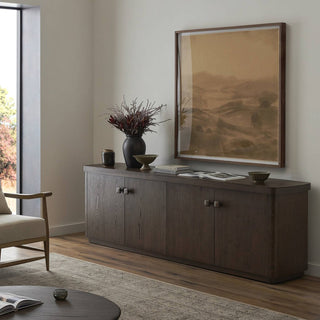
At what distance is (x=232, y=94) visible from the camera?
502cm

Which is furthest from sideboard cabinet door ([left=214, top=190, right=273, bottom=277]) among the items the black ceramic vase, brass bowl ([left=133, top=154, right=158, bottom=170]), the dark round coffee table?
the dark round coffee table

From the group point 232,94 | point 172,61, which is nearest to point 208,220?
point 232,94

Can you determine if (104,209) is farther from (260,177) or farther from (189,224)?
(260,177)

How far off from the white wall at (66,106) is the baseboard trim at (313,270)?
256 centimetres

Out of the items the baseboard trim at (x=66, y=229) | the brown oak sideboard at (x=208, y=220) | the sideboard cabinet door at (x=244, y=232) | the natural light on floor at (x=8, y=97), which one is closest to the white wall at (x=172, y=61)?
the brown oak sideboard at (x=208, y=220)

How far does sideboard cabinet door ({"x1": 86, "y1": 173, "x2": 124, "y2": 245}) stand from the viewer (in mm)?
5445

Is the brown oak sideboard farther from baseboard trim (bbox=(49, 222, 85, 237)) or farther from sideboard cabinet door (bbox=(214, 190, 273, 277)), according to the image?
baseboard trim (bbox=(49, 222, 85, 237))

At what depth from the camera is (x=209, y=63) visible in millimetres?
5164

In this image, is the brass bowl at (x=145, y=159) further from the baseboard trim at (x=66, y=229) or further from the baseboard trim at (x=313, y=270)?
the baseboard trim at (x=313, y=270)

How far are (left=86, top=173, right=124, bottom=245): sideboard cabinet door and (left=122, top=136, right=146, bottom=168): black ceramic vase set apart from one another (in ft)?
0.63

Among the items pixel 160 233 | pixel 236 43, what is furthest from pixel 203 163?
pixel 236 43

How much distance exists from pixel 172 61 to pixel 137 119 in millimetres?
611

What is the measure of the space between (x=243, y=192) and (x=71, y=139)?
232 centimetres

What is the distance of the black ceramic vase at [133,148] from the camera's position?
17.9 feet
